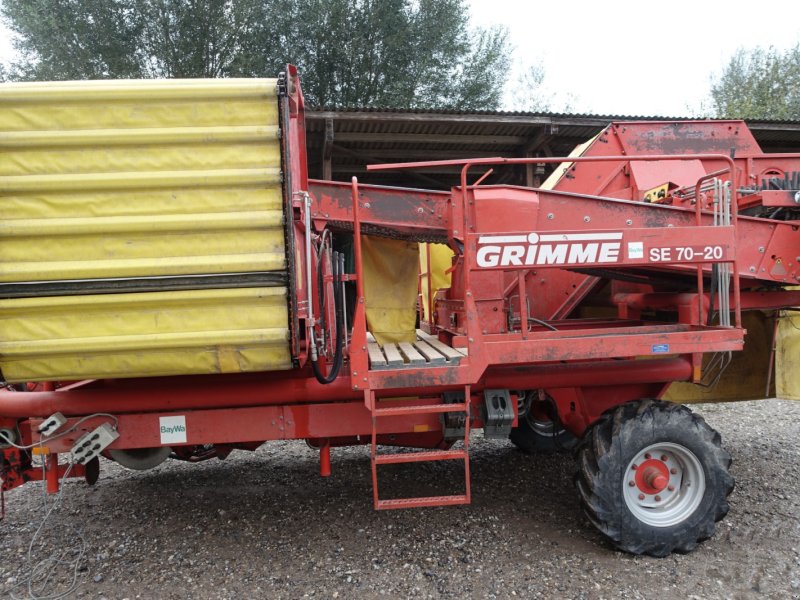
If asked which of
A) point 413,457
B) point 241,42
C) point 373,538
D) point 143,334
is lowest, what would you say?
point 373,538

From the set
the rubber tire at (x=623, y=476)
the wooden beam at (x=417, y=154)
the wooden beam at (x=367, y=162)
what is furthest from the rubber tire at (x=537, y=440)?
the wooden beam at (x=367, y=162)

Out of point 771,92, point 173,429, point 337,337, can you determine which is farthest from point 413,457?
point 771,92

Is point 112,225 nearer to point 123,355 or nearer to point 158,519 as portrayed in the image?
point 123,355

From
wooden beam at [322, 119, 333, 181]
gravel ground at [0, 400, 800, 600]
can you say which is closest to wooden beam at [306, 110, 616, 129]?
wooden beam at [322, 119, 333, 181]

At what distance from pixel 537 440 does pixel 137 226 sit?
4.22m

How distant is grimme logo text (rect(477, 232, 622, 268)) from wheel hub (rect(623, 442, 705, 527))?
136 cm

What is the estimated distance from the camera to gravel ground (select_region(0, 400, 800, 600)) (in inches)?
132

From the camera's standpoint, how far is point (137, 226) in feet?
9.86

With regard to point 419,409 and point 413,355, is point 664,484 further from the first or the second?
point 413,355

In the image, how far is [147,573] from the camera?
11.8 ft

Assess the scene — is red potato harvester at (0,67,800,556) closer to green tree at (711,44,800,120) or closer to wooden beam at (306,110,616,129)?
wooden beam at (306,110,616,129)

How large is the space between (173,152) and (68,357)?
127 cm

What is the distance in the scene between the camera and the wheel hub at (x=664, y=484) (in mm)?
3580

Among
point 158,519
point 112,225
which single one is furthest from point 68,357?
point 158,519
